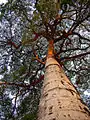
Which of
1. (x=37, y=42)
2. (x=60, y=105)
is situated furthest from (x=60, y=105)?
(x=37, y=42)

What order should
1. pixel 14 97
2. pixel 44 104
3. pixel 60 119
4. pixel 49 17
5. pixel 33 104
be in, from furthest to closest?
pixel 33 104 < pixel 14 97 < pixel 49 17 < pixel 44 104 < pixel 60 119

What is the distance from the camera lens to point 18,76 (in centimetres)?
699

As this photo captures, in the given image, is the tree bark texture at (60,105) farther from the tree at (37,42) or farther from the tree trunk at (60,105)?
the tree at (37,42)

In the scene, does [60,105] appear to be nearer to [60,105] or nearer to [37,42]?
[60,105]

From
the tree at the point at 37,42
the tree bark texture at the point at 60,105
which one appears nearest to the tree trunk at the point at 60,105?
the tree bark texture at the point at 60,105

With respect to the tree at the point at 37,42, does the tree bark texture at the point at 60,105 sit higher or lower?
lower

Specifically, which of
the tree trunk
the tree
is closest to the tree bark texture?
the tree trunk

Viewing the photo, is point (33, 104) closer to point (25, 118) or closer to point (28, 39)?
point (25, 118)

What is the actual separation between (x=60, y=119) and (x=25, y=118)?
4.47m

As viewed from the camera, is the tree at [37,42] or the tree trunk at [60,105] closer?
the tree trunk at [60,105]

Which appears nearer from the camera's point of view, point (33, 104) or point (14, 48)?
point (33, 104)

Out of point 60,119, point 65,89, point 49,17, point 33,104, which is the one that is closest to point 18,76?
point 33,104

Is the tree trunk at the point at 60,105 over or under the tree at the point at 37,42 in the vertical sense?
under

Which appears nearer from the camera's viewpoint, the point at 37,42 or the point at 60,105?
the point at 60,105
